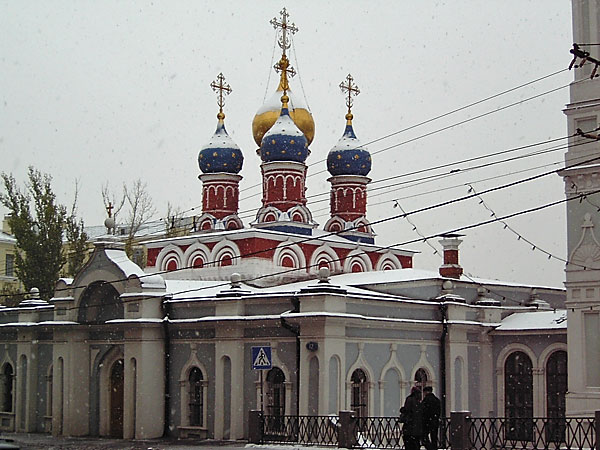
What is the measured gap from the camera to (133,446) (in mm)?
22328

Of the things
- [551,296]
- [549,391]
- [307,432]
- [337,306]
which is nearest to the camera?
[307,432]

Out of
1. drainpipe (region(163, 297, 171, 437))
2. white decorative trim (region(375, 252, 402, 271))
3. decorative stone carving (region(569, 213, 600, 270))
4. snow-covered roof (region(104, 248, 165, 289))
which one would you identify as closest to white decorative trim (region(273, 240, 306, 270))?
white decorative trim (region(375, 252, 402, 271))

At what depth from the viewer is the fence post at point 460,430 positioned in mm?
15836

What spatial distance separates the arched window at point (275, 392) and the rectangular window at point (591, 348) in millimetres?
6670

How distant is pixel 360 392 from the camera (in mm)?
22578

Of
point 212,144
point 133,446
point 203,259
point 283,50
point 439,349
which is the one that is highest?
point 283,50

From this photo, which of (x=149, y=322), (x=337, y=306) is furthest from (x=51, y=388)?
(x=337, y=306)

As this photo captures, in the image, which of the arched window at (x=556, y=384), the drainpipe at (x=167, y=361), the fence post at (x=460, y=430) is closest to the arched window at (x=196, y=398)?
the drainpipe at (x=167, y=361)

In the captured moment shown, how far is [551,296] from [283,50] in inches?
478

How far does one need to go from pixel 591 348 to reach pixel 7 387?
1729cm

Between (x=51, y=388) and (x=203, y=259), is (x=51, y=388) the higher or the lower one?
the lower one

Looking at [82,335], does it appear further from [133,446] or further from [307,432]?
[307,432]

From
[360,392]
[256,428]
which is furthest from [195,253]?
[256,428]

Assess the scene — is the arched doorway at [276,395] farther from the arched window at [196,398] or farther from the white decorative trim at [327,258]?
the white decorative trim at [327,258]
